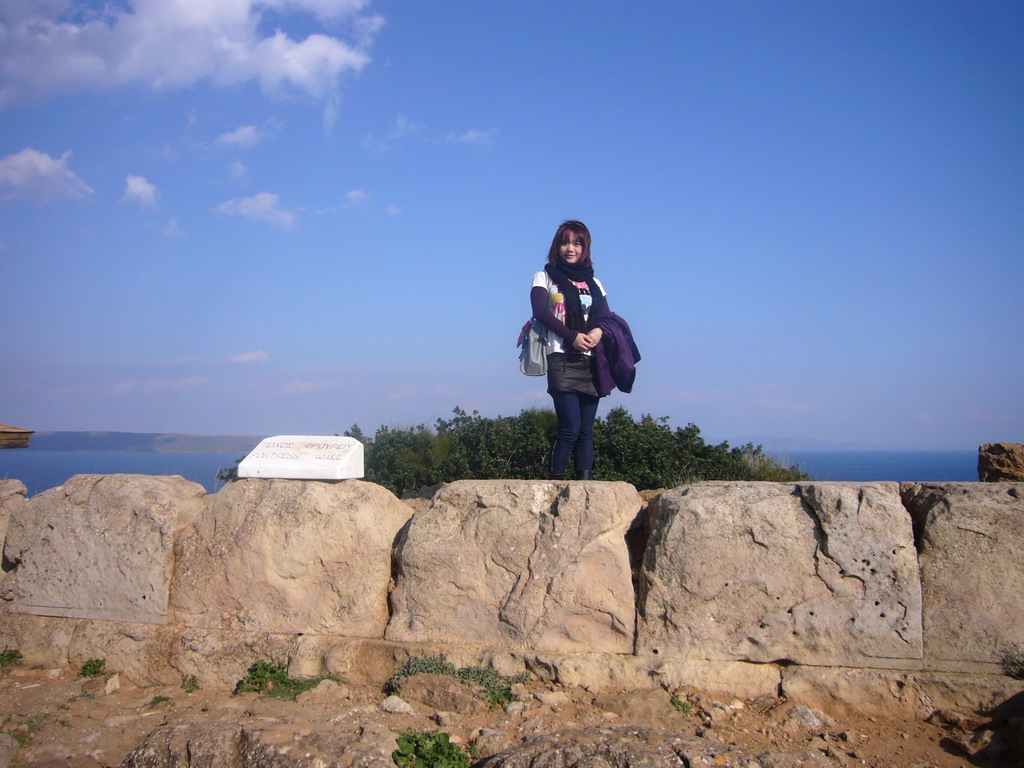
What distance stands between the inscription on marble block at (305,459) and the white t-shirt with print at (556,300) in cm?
156

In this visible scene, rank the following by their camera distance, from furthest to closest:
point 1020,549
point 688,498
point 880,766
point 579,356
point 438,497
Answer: point 579,356 → point 438,497 → point 688,498 → point 1020,549 → point 880,766

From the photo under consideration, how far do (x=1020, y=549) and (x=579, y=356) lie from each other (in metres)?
2.82

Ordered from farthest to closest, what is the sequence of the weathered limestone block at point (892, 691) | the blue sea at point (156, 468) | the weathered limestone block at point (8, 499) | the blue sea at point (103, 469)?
the blue sea at point (156, 468) < the blue sea at point (103, 469) < the weathered limestone block at point (8, 499) < the weathered limestone block at point (892, 691)

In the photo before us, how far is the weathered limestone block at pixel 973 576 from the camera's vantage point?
3814 millimetres

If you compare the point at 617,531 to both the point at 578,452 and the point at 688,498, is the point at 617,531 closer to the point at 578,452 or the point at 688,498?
the point at 688,498

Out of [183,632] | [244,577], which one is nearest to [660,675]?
[244,577]

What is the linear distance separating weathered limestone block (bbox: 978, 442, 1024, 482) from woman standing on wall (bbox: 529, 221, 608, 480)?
2.88 meters

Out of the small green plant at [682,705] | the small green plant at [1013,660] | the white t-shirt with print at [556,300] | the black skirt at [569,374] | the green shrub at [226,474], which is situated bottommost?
the small green plant at [682,705]

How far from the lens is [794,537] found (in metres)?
4.08

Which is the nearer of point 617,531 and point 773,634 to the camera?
point 773,634

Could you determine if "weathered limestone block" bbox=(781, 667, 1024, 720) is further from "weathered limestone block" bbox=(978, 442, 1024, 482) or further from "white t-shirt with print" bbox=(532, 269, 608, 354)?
"white t-shirt with print" bbox=(532, 269, 608, 354)

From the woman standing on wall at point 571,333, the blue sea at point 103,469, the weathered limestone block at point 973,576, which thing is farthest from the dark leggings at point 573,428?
the blue sea at point 103,469

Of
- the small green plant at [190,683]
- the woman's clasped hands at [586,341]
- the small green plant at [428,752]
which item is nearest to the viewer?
the small green plant at [428,752]

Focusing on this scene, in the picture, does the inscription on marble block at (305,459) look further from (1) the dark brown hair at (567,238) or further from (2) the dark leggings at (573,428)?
(1) the dark brown hair at (567,238)
